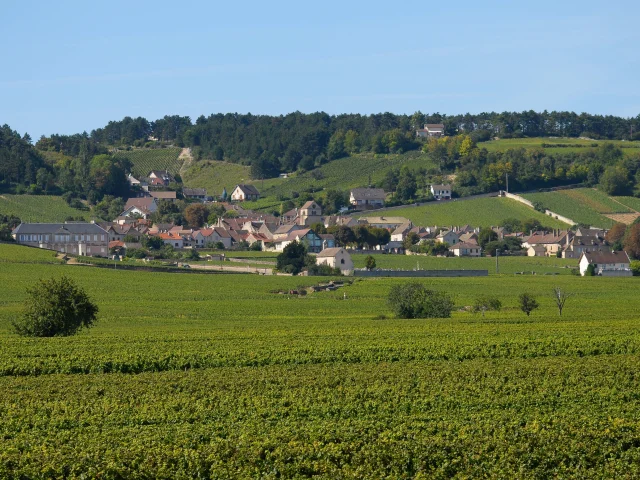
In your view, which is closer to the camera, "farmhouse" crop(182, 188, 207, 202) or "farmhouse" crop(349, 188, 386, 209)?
"farmhouse" crop(349, 188, 386, 209)

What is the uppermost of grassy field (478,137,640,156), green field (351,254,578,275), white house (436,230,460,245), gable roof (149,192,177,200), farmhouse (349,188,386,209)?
grassy field (478,137,640,156)

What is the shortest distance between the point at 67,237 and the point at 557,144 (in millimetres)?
103260

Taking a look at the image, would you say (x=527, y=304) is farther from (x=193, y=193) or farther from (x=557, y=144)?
(x=557, y=144)

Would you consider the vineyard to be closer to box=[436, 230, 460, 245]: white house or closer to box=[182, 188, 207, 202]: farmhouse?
box=[436, 230, 460, 245]: white house

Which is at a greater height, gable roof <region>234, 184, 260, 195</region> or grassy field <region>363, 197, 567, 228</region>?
gable roof <region>234, 184, 260, 195</region>

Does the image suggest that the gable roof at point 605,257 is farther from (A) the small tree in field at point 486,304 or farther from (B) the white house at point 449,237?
(A) the small tree in field at point 486,304

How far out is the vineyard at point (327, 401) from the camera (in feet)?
65.5

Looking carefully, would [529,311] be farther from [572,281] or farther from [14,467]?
[14,467]

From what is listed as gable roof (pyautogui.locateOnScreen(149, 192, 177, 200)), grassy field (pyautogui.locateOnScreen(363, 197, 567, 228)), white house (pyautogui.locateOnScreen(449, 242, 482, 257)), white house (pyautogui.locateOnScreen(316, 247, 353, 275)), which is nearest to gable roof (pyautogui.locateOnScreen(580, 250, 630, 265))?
white house (pyautogui.locateOnScreen(449, 242, 482, 257))

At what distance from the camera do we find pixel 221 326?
5200 cm

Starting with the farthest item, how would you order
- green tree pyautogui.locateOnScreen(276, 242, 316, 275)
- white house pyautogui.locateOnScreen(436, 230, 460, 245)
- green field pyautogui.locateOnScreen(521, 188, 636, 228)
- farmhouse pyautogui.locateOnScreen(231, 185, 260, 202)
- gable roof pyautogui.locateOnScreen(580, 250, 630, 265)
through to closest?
farmhouse pyautogui.locateOnScreen(231, 185, 260, 202), green field pyautogui.locateOnScreen(521, 188, 636, 228), white house pyautogui.locateOnScreen(436, 230, 460, 245), gable roof pyautogui.locateOnScreen(580, 250, 630, 265), green tree pyautogui.locateOnScreen(276, 242, 316, 275)

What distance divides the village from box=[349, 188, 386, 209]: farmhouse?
16cm

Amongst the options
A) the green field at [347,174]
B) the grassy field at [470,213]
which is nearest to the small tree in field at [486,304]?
the grassy field at [470,213]

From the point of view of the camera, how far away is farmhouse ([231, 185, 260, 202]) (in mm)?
178750
